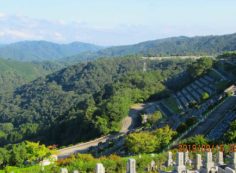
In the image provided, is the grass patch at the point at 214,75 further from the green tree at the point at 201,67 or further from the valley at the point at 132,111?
the green tree at the point at 201,67

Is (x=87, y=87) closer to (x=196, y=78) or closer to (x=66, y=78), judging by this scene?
(x=66, y=78)

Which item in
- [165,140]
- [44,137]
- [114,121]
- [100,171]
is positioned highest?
[100,171]

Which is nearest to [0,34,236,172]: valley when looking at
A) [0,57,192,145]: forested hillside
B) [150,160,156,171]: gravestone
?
[0,57,192,145]: forested hillside

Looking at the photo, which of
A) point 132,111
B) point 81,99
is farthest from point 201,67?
point 81,99

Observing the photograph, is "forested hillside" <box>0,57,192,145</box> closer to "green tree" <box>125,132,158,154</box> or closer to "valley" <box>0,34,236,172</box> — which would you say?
"valley" <box>0,34,236,172</box>

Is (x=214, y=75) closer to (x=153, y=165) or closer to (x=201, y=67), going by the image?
(x=201, y=67)

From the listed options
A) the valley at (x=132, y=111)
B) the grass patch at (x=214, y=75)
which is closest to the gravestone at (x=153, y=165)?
the valley at (x=132, y=111)

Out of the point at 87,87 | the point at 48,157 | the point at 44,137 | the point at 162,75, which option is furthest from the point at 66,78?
the point at 48,157
